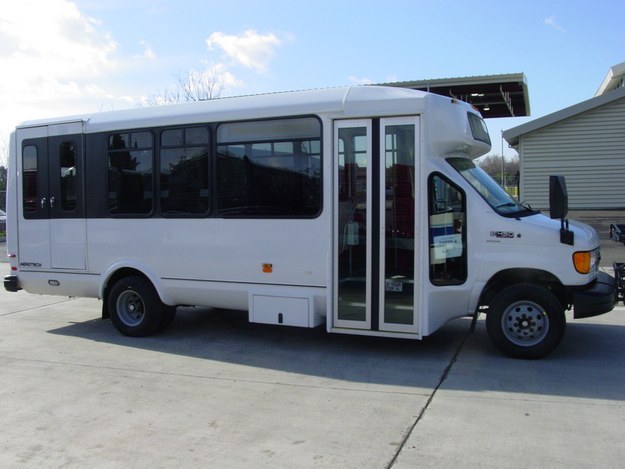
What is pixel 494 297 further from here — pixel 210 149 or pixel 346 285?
pixel 210 149

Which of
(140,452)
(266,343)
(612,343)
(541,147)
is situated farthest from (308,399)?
(541,147)

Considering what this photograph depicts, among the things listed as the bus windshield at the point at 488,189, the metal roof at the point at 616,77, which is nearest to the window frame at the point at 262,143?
the bus windshield at the point at 488,189

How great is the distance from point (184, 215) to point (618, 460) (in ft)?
16.8

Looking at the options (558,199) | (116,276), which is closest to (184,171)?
(116,276)

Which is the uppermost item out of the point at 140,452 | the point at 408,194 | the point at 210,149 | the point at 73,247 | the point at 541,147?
the point at 541,147

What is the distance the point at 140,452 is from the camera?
4.09m

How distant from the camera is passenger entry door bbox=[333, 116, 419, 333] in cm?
603

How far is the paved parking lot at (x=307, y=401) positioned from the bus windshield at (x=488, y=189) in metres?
1.59

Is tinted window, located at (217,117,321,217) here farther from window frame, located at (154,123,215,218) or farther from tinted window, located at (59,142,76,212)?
tinted window, located at (59,142,76,212)

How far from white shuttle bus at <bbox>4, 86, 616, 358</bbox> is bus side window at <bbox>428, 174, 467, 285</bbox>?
0.05 feet

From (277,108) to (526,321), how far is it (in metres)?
3.52

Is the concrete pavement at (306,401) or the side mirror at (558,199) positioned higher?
the side mirror at (558,199)

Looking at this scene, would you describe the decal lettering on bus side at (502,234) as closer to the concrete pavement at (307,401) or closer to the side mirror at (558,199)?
the side mirror at (558,199)

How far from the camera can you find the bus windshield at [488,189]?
603cm
